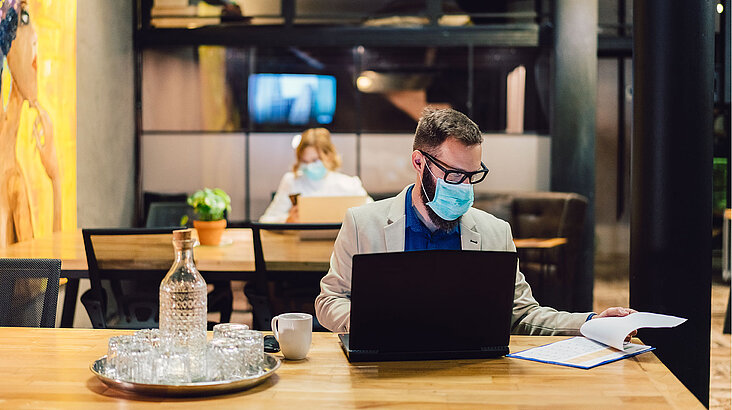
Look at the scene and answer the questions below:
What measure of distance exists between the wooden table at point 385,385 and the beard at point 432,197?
561 mm

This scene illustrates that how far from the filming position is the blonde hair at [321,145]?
5668mm

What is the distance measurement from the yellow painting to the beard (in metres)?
3.02

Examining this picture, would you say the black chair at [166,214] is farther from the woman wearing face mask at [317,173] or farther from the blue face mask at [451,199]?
the blue face mask at [451,199]

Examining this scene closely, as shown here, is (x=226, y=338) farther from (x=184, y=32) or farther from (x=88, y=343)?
(x=184, y=32)

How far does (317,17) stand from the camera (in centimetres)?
716

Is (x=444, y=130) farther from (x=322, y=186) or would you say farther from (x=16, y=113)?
(x=322, y=186)

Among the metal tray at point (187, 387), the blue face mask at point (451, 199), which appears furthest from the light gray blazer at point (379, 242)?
the metal tray at point (187, 387)

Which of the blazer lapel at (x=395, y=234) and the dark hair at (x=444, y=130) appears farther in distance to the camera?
the blazer lapel at (x=395, y=234)

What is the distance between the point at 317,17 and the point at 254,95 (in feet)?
3.03

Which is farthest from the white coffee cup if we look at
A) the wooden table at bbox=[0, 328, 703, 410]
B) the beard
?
the beard

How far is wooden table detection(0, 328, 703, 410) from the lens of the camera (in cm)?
159

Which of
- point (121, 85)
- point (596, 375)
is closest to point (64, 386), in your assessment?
point (596, 375)

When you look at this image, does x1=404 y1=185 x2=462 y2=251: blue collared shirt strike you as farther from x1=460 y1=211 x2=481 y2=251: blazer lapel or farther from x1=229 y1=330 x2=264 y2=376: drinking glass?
x1=229 y1=330 x2=264 y2=376: drinking glass

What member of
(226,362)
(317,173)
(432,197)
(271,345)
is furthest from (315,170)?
(226,362)
